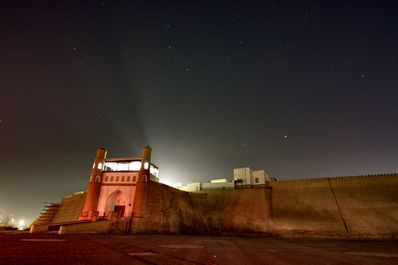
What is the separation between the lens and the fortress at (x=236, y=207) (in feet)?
86.1

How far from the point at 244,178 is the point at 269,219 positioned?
1429 centimetres

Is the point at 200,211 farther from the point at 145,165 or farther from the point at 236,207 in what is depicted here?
the point at 145,165

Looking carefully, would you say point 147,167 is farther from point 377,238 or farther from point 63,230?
point 377,238

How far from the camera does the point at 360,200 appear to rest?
2891cm

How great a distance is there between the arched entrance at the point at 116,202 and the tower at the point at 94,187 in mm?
1732

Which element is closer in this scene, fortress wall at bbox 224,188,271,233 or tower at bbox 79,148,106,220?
tower at bbox 79,148,106,220

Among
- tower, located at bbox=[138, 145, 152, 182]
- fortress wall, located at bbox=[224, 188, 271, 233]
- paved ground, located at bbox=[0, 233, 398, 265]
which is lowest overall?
paved ground, located at bbox=[0, 233, 398, 265]

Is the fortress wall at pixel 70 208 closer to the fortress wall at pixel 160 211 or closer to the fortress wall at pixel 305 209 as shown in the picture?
the fortress wall at pixel 160 211

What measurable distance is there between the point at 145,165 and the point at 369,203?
32.0 metres

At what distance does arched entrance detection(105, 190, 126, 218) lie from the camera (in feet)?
99.6

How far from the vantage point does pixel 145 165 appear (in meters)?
30.8

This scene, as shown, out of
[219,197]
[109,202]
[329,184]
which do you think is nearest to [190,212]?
[219,197]

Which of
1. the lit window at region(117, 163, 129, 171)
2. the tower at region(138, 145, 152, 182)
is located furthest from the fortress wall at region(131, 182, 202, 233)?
the lit window at region(117, 163, 129, 171)

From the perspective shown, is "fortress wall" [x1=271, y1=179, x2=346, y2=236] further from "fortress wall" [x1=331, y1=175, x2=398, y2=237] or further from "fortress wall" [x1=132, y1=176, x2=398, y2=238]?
"fortress wall" [x1=331, y1=175, x2=398, y2=237]
